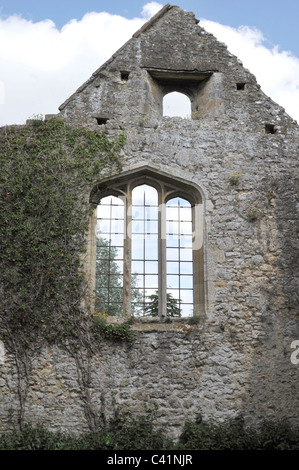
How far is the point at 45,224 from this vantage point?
7.82 meters

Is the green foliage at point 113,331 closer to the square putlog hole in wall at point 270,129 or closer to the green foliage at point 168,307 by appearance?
the green foliage at point 168,307

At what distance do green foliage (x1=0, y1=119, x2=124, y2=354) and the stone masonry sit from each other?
1.14 ft

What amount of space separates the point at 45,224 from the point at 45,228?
0.21 ft

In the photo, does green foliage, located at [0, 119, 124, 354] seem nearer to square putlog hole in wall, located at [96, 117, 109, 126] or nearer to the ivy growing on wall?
the ivy growing on wall

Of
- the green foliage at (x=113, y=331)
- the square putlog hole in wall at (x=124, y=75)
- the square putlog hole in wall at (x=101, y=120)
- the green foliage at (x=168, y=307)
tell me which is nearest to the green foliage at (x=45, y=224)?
the green foliage at (x=113, y=331)

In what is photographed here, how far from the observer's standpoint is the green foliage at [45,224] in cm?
748

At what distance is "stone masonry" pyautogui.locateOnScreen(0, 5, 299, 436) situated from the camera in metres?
7.31

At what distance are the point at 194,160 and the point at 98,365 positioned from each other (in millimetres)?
3773

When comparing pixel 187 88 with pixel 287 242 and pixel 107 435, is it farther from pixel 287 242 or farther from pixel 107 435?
pixel 107 435

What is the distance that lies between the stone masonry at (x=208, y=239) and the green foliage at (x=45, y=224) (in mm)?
347

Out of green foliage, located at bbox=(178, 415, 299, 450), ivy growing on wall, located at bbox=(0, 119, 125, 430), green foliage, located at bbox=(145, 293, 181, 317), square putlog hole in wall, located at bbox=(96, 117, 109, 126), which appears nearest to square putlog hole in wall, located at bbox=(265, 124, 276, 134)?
ivy growing on wall, located at bbox=(0, 119, 125, 430)

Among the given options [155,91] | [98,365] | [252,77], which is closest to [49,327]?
[98,365]

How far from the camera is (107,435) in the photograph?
6.91 meters

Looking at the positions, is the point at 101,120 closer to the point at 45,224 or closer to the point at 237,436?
the point at 45,224
